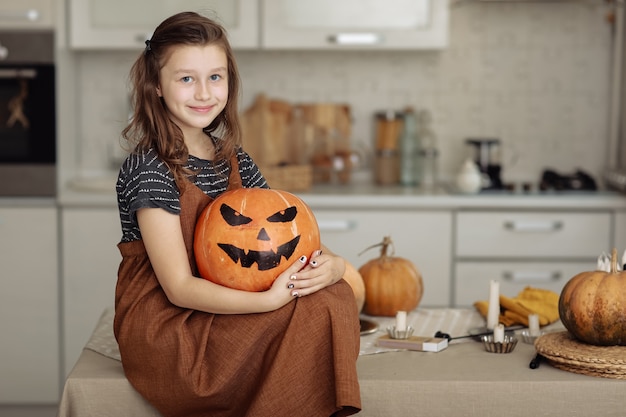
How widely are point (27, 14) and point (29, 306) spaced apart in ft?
3.59

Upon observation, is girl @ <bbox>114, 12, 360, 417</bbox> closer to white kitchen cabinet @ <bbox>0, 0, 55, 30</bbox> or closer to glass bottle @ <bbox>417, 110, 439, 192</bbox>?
white kitchen cabinet @ <bbox>0, 0, 55, 30</bbox>

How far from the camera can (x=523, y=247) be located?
360 centimetres

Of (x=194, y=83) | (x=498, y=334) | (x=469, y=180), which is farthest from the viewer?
(x=469, y=180)

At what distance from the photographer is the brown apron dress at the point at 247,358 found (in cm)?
167

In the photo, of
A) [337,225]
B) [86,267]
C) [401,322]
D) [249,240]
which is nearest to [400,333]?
[401,322]

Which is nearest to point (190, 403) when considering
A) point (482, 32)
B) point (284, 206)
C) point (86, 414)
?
point (86, 414)

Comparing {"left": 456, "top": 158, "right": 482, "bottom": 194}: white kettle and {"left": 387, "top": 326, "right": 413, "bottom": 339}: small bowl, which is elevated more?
{"left": 456, "top": 158, "right": 482, "bottom": 194}: white kettle

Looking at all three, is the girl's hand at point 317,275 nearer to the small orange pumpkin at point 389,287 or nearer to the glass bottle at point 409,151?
the small orange pumpkin at point 389,287

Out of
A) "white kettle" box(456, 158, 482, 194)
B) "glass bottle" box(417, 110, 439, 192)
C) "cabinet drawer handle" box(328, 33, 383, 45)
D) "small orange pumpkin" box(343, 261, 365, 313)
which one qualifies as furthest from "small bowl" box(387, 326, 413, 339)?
"glass bottle" box(417, 110, 439, 192)

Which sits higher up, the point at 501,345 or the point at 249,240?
the point at 249,240

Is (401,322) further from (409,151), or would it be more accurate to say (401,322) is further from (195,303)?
(409,151)

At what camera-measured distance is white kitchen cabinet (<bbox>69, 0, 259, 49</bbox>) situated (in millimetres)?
3709

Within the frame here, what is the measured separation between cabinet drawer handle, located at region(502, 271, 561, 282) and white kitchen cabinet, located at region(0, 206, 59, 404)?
5.63 ft

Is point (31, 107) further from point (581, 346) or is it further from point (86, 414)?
point (581, 346)
